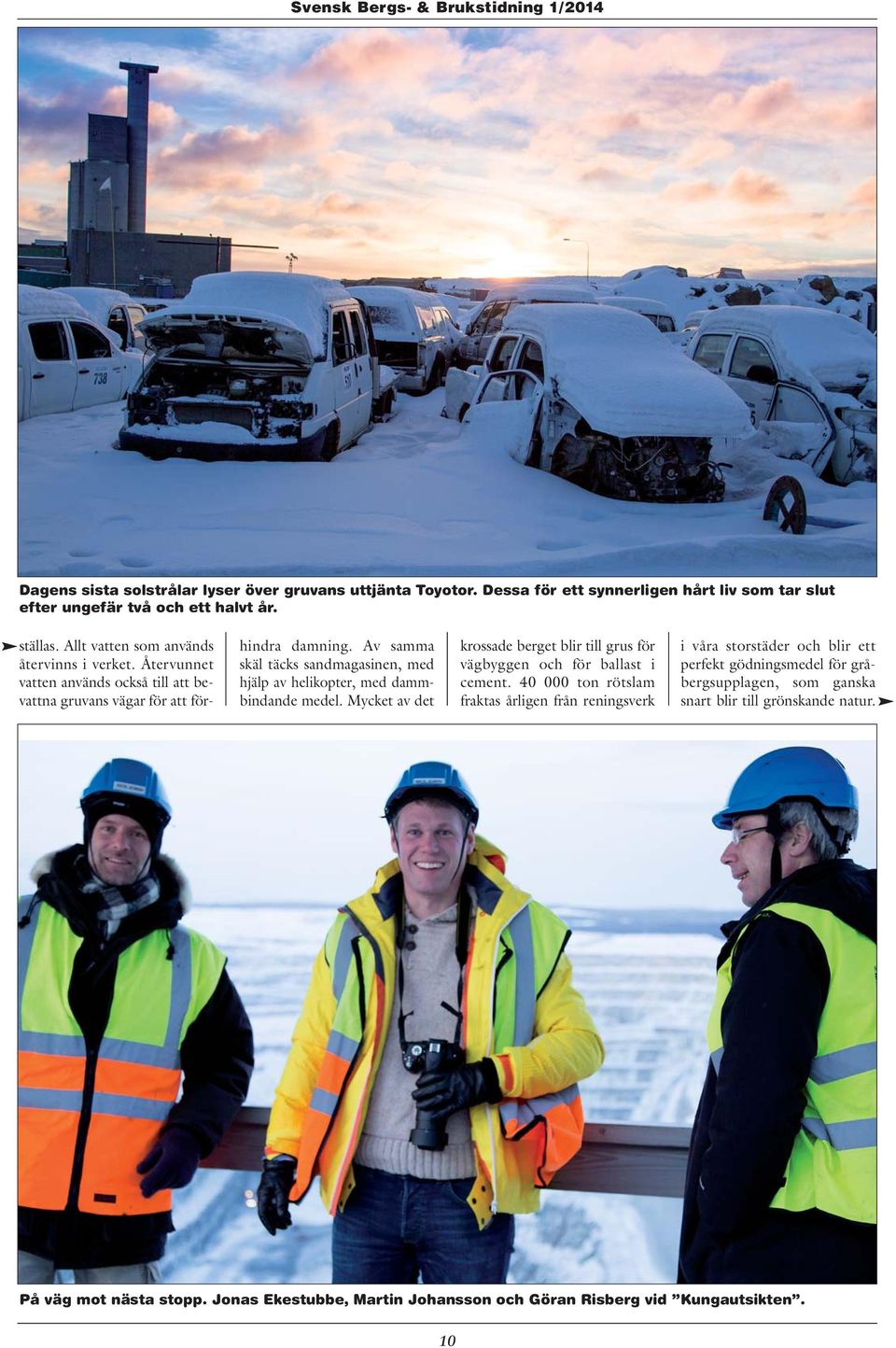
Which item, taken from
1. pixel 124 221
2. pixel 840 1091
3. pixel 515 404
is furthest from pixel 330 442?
pixel 124 221

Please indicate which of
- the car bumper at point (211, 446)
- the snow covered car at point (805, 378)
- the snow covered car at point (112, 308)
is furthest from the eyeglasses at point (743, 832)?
the snow covered car at point (112, 308)

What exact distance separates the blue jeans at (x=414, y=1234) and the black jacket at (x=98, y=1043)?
406 mm

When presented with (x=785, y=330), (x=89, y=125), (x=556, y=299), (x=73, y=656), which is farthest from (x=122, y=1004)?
(x=556, y=299)

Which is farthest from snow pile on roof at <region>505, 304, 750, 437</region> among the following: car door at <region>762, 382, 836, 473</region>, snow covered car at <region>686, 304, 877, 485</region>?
snow covered car at <region>686, 304, 877, 485</region>

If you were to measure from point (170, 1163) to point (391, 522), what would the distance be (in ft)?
10.5

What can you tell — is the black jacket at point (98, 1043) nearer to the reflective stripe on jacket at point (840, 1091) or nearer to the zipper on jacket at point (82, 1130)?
the zipper on jacket at point (82, 1130)

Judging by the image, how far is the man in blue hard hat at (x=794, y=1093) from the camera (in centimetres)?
237

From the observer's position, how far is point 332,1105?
2.72 metres

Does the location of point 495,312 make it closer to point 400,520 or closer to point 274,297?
point 274,297

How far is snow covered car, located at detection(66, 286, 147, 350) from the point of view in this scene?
15047 mm

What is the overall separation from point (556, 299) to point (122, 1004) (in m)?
10.0

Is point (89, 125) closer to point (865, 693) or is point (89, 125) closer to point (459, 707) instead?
point (459, 707)

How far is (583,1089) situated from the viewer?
18.2 ft

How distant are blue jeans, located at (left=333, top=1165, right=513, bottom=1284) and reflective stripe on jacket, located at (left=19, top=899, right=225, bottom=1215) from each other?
1.65 ft
